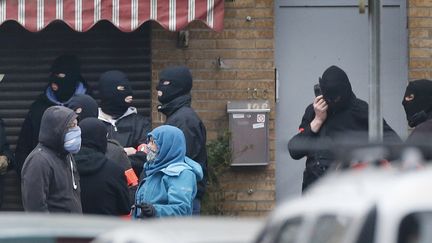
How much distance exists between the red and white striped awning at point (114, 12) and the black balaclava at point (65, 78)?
0.70 metres

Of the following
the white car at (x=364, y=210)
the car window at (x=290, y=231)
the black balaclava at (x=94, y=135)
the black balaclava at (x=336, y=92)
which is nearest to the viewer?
the white car at (x=364, y=210)

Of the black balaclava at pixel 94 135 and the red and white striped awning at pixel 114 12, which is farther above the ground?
the red and white striped awning at pixel 114 12

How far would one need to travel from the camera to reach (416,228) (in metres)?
2.59

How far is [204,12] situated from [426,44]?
225 centimetres

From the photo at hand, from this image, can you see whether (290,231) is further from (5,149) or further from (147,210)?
(5,149)

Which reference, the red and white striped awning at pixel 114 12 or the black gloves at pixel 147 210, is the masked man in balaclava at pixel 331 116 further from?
the black gloves at pixel 147 210

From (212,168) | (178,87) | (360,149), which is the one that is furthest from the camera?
(212,168)

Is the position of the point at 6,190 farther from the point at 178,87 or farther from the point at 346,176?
the point at 346,176

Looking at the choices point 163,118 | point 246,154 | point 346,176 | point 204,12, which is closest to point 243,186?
point 246,154

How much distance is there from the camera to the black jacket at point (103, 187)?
7.87m

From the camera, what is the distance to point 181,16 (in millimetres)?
9594


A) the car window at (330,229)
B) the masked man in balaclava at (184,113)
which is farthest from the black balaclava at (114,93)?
the car window at (330,229)

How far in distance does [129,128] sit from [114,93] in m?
0.33

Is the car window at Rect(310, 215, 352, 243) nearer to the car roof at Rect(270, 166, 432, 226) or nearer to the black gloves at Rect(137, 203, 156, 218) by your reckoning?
the car roof at Rect(270, 166, 432, 226)
